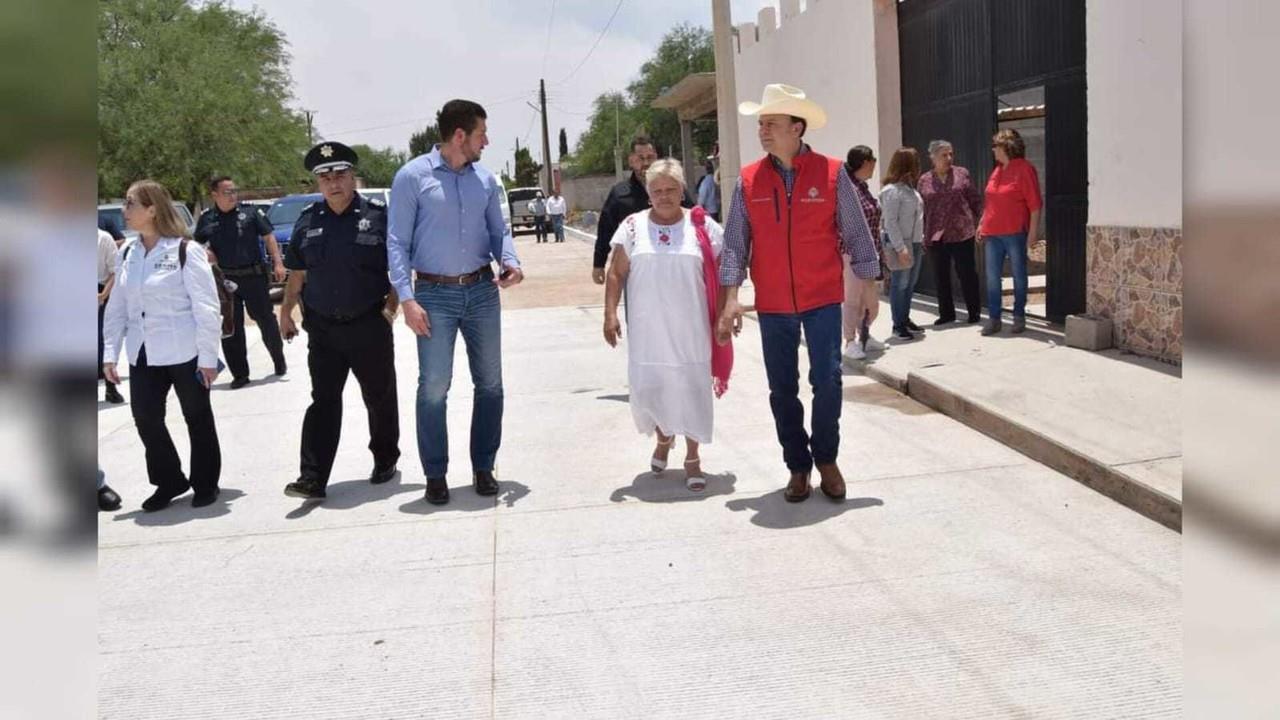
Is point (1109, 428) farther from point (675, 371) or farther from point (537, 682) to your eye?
point (537, 682)

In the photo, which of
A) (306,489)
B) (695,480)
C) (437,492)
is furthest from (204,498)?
(695,480)

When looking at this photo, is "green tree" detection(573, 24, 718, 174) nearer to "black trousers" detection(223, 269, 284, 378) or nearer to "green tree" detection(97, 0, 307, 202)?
"green tree" detection(97, 0, 307, 202)

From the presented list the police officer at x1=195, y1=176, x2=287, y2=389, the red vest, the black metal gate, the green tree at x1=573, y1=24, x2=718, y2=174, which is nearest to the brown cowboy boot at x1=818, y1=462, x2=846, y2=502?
the red vest

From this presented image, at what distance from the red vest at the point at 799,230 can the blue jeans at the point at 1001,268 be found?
472 centimetres

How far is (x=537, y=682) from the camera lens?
154 inches

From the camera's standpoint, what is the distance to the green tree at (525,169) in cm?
9706

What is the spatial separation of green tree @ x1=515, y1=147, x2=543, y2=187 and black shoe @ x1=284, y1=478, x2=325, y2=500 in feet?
293

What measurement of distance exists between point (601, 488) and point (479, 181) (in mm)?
1828

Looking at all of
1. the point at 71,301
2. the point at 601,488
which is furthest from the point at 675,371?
the point at 71,301

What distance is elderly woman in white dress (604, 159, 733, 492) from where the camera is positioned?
6277mm

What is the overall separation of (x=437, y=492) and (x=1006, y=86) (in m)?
7.44

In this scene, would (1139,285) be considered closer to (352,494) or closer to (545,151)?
(352,494)

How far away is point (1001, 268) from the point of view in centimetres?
1007

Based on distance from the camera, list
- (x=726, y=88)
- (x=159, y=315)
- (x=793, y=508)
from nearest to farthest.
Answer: (x=793, y=508) < (x=159, y=315) < (x=726, y=88)
